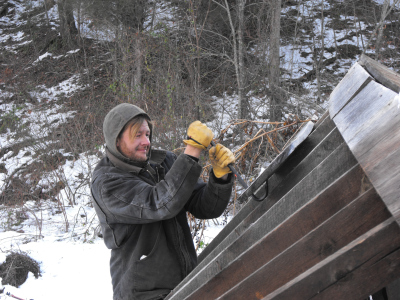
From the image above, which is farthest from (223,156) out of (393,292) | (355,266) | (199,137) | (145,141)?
(355,266)

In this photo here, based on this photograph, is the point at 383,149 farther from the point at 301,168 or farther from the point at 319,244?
the point at 301,168

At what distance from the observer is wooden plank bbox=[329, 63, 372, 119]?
1008mm

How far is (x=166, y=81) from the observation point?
27.5 feet

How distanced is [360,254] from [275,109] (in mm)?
7403

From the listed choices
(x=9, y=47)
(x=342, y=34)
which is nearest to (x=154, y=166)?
(x=342, y=34)

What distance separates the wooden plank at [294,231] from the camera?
35.2 inches

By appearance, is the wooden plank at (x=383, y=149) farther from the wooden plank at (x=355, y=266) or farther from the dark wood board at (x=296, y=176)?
the dark wood board at (x=296, y=176)

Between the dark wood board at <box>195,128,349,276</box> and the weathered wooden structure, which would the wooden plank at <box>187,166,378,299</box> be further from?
the dark wood board at <box>195,128,349,276</box>

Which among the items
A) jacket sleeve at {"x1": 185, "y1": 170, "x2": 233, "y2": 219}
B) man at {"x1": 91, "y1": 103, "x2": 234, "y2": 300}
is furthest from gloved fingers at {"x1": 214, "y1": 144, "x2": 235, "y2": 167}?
jacket sleeve at {"x1": 185, "y1": 170, "x2": 233, "y2": 219}

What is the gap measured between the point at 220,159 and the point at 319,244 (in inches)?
43.8

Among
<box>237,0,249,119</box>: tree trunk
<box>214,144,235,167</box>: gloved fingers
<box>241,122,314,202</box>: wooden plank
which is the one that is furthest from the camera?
<box>237,0,249,119</box>: tree trunk

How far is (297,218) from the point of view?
38.6 inches

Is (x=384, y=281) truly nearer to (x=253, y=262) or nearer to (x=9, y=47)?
(x=253, y=262)

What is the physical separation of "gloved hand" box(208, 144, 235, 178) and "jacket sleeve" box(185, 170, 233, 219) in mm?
58
